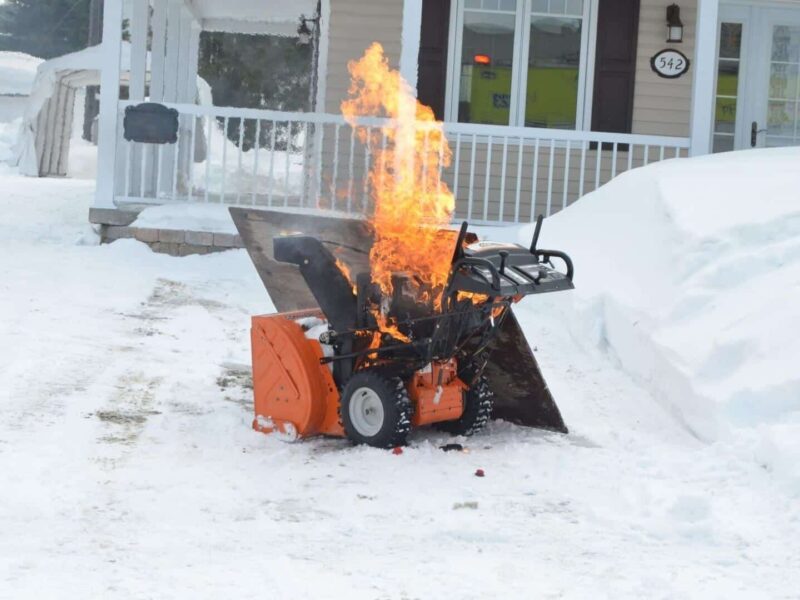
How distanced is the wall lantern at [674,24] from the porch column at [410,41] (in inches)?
136

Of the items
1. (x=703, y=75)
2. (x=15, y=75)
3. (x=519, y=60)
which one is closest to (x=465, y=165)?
(x=519, y=60)

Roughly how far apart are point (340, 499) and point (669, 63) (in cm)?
1004

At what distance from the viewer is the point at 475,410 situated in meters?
5.88

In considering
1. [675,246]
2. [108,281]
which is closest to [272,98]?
[108,281]

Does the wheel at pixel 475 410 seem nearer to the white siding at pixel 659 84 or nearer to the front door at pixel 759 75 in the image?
the white siding at pixel 659 84

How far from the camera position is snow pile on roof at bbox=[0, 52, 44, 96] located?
38594 millimetres

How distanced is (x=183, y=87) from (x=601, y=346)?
10625mm

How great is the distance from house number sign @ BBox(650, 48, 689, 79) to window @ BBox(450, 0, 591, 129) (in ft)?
2.76

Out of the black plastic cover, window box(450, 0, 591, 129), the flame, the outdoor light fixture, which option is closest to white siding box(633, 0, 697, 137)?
window box(450, 0, 591, 129)

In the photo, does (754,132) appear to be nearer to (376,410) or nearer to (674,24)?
(674,24)

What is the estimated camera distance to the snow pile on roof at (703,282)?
589cm

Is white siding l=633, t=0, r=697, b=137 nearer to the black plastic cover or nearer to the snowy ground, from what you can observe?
the black plastic cover

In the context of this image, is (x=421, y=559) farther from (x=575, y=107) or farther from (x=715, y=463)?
(x=575, y=107)

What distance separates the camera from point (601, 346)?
8.04 meters
